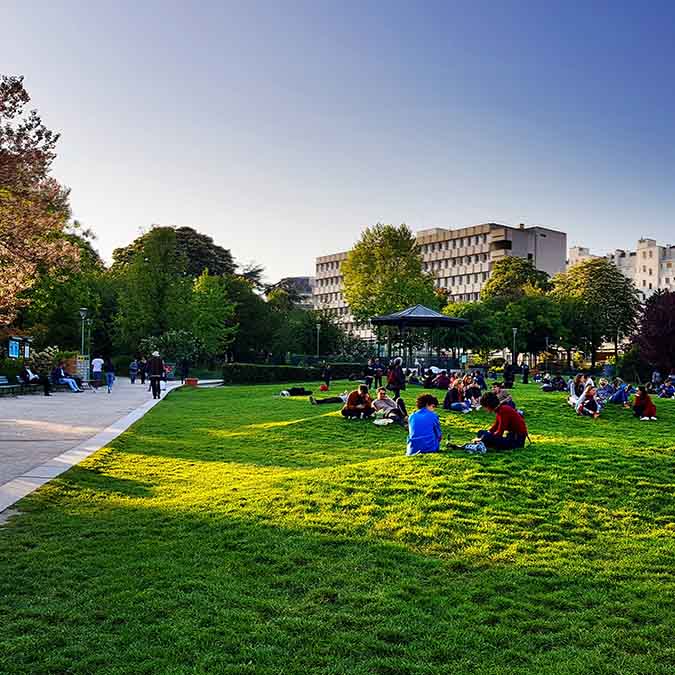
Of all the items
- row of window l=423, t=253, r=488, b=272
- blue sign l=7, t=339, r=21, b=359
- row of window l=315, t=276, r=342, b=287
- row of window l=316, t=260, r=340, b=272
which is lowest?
blue sign l=7, t=339, r=21, b=359

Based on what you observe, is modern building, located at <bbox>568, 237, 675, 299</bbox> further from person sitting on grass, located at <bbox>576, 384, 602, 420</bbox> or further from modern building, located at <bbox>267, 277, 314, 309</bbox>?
person sitting on grass, located at <bbox>576, 384, 602, 420</bbox>

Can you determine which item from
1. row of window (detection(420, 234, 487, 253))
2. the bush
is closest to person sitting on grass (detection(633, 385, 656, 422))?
Answer: the bush

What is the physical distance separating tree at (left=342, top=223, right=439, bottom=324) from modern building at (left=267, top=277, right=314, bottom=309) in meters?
31.0

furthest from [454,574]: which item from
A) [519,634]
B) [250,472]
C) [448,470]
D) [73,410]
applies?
[73,410]

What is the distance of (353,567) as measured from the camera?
722cm

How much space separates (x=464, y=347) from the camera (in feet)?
212

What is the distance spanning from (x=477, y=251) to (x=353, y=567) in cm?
10930

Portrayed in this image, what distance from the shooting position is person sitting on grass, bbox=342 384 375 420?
19.8m

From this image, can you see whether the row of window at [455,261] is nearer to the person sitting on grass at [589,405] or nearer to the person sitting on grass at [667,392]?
the person sitting on grass at [667,392]

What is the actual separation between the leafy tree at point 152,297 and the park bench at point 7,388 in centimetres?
2344

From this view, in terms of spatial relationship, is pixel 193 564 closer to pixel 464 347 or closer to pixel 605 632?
pixel 605 632

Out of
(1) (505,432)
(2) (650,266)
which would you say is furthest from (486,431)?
(2) (650,266)

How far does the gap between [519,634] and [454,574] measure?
144 centimetres

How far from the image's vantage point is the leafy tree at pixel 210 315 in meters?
60.6
